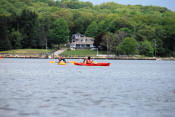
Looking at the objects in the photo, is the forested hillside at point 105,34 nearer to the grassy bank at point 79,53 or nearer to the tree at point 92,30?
the tree at point 92,30

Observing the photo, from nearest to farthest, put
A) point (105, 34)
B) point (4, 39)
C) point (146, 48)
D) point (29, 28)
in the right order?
point (4, 39)
point (146, 48)
point (29, 28)
point (105, 34)

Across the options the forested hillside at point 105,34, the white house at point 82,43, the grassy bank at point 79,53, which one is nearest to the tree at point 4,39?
the forested hillside at point 105,34

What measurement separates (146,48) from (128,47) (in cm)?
1064

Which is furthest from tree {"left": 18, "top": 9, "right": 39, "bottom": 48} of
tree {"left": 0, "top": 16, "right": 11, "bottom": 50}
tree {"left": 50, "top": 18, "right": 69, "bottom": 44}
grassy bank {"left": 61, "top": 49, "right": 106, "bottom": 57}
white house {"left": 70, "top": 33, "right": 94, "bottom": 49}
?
white house {"left": 70, "top": 33, "right": 94, "bottom": 49}

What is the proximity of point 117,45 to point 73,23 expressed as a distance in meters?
51.8

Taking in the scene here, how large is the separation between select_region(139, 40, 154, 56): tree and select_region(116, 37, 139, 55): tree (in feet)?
17.0

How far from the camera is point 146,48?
142750mm

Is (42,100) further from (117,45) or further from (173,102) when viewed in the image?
(117,45)

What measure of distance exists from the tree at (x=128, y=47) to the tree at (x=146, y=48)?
5170 mm

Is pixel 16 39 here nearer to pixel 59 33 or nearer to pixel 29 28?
pixel 29 28

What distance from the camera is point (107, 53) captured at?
491 feet

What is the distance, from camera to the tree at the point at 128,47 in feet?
443

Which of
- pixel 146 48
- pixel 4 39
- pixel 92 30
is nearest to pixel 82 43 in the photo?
pixel 92 30

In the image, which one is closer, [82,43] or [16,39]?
[16,39]
